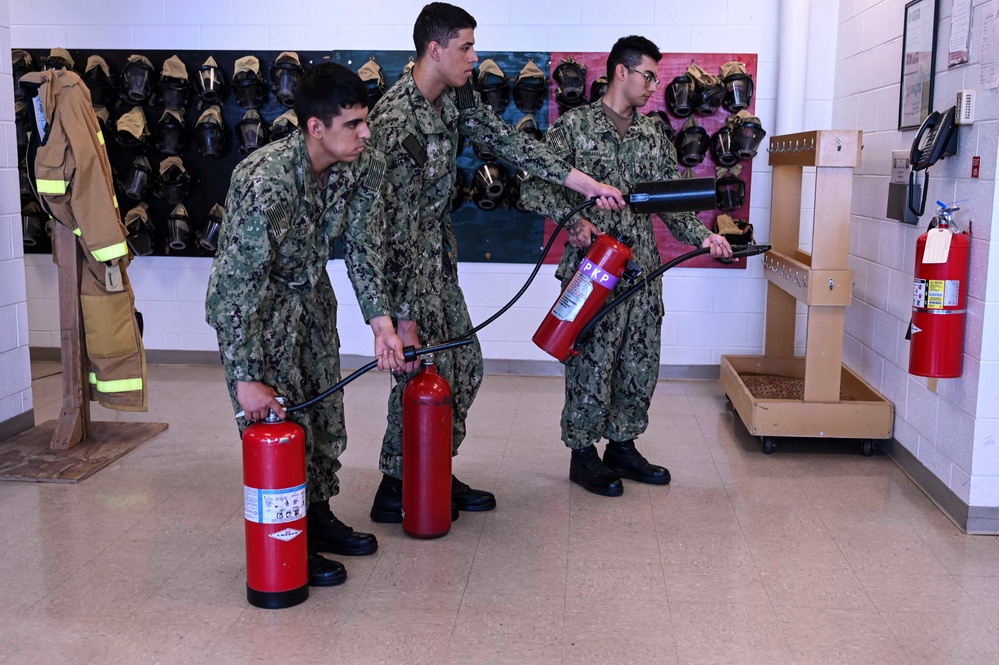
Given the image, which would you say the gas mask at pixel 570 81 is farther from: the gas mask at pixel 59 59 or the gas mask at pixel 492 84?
the gas mask at pixel 59 59

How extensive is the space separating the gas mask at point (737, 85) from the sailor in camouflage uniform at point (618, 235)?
5.55ft

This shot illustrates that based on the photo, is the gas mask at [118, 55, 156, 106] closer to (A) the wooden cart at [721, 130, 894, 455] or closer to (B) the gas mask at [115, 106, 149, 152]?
(B) the gas mask at [115, 106, 149, 152]

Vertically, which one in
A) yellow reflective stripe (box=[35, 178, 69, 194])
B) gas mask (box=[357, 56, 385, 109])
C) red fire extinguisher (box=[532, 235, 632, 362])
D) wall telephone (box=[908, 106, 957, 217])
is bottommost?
red fire extinguisher (box=[532, 235, 632, 362])

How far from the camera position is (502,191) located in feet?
18.7

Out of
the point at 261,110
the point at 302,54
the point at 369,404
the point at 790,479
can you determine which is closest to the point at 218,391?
the point at 369,404

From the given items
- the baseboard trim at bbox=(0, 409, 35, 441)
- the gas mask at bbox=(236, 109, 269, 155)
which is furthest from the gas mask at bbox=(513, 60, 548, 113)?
the baseboard trim at bbox=(0, 409, 35, 441)

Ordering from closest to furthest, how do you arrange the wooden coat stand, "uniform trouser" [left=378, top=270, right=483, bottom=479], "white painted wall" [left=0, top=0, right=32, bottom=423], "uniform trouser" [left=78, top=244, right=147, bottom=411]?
1. "uniform trouser" [left=378, top=270, right=483, bottom=479]
2. the wooden coat stand
3. "uniform trouser" [left=78, top=244, right=147, bottom=411]
4. "white painted wall" [left=0, top=0, right=32, bottom=423]

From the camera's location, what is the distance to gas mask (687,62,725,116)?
554 cm

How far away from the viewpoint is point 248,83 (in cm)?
575

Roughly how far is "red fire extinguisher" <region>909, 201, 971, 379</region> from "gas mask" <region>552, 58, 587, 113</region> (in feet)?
8.14

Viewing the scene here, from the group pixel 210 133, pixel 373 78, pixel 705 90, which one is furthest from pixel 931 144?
pixel 210 133

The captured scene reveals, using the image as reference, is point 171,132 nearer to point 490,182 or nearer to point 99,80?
point 99,80

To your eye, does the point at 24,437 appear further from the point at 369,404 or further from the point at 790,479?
the point at 790,479

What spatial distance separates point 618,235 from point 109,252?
222 cm
